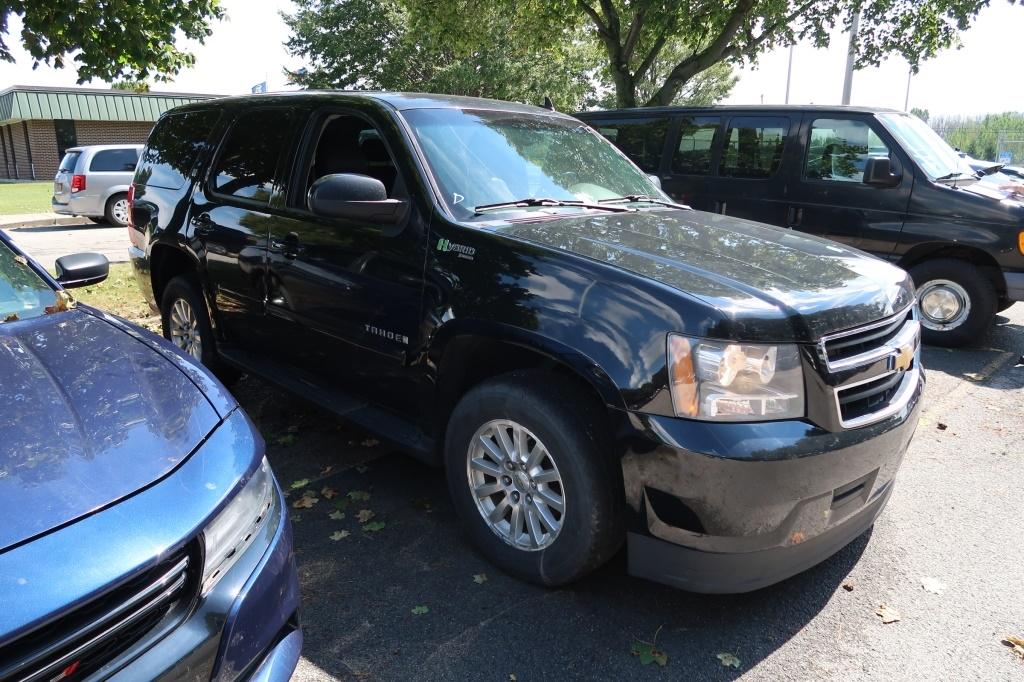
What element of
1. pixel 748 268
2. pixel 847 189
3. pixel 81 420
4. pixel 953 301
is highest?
pixel 748 268

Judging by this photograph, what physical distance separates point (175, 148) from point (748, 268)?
13.5 feet

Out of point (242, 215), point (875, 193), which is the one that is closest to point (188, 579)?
point (242, 215)

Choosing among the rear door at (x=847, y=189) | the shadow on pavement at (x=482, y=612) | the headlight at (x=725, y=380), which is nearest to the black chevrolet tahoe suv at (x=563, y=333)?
the headlight at (x=725, y=380)

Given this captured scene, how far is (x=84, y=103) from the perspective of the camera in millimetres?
35219

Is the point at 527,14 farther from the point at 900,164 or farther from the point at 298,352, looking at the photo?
the point at 298,352

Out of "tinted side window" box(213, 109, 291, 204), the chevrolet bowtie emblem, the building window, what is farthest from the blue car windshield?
the building window

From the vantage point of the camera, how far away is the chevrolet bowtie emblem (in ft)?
9.51

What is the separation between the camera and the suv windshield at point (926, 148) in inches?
269

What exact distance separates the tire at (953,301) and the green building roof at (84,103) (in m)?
34.7

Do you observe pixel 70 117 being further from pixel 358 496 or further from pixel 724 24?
pixel 358 496

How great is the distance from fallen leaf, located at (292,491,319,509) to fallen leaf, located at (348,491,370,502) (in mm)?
178

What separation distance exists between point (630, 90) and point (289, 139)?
12065 millimetres

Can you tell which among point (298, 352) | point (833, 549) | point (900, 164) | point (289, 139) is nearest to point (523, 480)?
point (833, 549)

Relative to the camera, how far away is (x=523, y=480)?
116 inches
